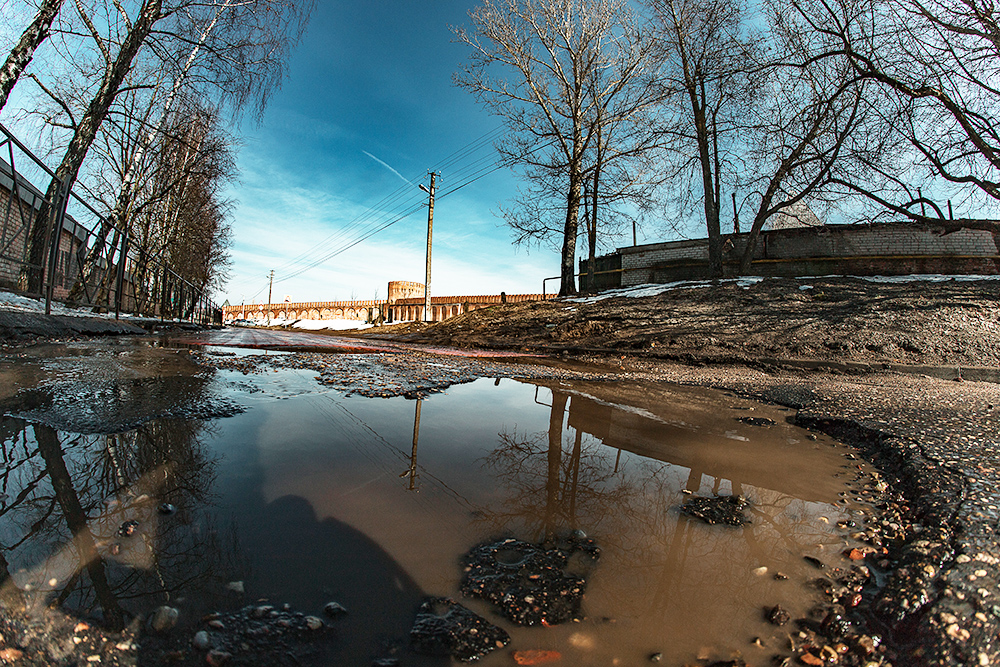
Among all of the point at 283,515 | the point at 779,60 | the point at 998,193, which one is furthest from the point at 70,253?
the point at 998,193

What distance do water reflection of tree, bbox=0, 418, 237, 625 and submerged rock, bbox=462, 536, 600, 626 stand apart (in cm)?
63

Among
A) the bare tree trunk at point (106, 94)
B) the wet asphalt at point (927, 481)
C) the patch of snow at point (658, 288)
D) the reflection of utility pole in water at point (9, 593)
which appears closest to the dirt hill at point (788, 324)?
the patch of snow at point (658, 288)

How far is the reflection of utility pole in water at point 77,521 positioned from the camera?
84 centimetres

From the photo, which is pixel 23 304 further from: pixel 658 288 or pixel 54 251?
pixel 658 288

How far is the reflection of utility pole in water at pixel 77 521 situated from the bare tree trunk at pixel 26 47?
7232 millimetres

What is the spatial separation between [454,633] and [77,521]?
1.06 m

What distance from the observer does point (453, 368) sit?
501 centimetres

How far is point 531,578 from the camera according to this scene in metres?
1.07

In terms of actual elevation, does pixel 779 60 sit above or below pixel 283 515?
above

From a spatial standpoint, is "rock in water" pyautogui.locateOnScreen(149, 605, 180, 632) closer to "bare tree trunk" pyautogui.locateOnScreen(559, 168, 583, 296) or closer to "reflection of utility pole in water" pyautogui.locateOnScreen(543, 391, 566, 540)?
"reflection of utility pole in water" pyautogui.locateOnScreen(543, 391, 566, 540)

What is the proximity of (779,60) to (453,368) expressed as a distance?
11.9 metres

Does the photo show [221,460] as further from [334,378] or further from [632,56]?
[632,56]

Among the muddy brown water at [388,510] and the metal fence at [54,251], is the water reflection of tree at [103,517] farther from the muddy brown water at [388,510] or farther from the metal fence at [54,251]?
the metal fence at [54,251]

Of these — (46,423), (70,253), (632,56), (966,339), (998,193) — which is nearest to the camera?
(46,423)
